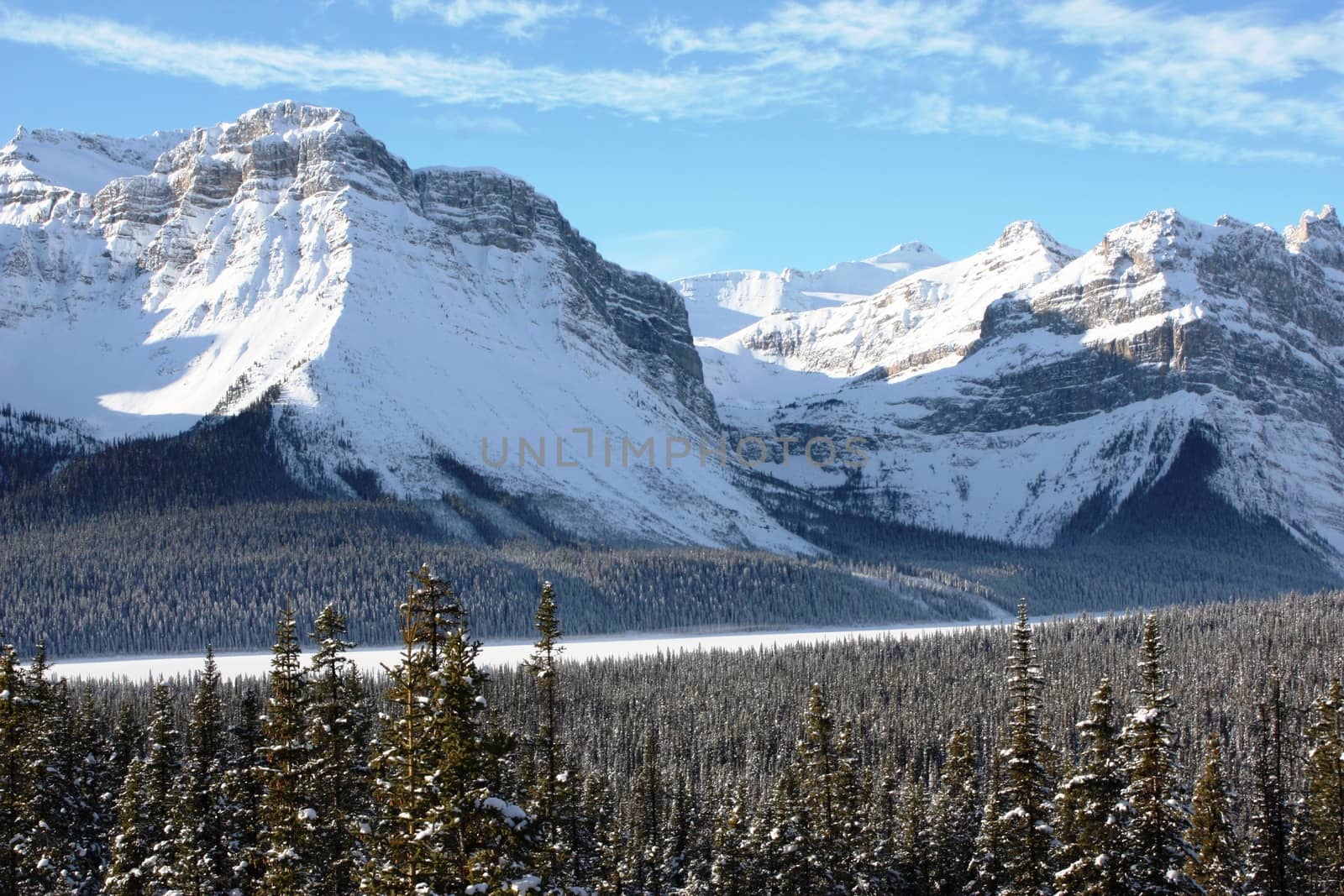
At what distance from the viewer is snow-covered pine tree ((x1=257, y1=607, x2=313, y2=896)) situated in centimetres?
4569

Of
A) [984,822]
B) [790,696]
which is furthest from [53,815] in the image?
[790,696]

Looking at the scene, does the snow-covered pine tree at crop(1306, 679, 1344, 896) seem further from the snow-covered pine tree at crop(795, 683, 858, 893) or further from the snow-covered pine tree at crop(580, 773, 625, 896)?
the snow-covered pine tree at crop(580, 773, 625, 896)

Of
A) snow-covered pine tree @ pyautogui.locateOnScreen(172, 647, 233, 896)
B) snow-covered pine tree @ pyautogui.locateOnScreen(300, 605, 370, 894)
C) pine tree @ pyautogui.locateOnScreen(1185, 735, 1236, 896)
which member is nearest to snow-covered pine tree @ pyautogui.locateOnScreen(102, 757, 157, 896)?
snow-covered pine tree @ pyautogui.locateOnScreen(172, 647, 233, 896)

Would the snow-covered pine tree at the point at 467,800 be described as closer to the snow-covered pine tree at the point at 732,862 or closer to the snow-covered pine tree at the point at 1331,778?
the snow-covered pine tree at the point at 1331,778

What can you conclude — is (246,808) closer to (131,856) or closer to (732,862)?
(131,856)

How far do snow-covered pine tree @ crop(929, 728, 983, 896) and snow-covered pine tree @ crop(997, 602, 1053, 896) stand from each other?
1616 centimetres

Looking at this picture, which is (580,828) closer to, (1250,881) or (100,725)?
(1250,881)

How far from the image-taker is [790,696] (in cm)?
15825

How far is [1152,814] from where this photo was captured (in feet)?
141

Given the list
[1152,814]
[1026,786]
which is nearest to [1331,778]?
[1152,814]

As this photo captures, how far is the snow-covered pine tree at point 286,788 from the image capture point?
45.7 m

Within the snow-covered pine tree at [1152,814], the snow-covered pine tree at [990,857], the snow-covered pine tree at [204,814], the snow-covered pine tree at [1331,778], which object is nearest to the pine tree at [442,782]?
the snow-covered pine tree at [204,814]

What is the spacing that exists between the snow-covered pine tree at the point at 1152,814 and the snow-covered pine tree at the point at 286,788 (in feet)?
88.4

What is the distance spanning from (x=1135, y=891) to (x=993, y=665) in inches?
5616
